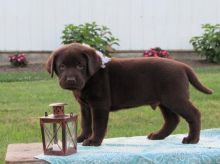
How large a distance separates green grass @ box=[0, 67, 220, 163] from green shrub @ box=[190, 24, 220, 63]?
3.05m

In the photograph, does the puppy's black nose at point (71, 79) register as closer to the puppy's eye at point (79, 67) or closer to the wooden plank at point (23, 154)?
the puppy's eye at point (79, 67)

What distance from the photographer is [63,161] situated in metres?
4.04

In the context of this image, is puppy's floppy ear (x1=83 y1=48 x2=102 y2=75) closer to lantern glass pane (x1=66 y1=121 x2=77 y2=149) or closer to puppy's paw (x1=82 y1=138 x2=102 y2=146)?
lantern glass pane (x1=66 y1=121 x2=77 y2=149)

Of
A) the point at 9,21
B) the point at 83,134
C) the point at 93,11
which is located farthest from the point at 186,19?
the point at 83,134

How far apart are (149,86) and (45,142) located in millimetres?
780

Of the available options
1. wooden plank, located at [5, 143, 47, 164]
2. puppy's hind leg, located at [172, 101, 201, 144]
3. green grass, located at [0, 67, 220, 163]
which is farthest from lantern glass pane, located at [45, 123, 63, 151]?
green grass, located at [0, 67, 220, 163]

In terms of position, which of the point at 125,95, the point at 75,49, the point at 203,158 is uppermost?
the point at 75,49

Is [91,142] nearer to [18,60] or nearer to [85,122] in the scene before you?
[85,122]

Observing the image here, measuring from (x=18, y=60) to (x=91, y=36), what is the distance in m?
1.62

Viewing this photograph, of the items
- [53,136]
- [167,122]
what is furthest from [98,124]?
[167,122]

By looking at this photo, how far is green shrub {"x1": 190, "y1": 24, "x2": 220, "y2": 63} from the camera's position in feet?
46.8

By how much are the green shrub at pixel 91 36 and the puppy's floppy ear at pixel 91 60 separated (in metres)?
9.25

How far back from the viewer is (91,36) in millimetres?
13820

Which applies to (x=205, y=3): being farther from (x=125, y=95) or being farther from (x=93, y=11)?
(x=125, y=95)
